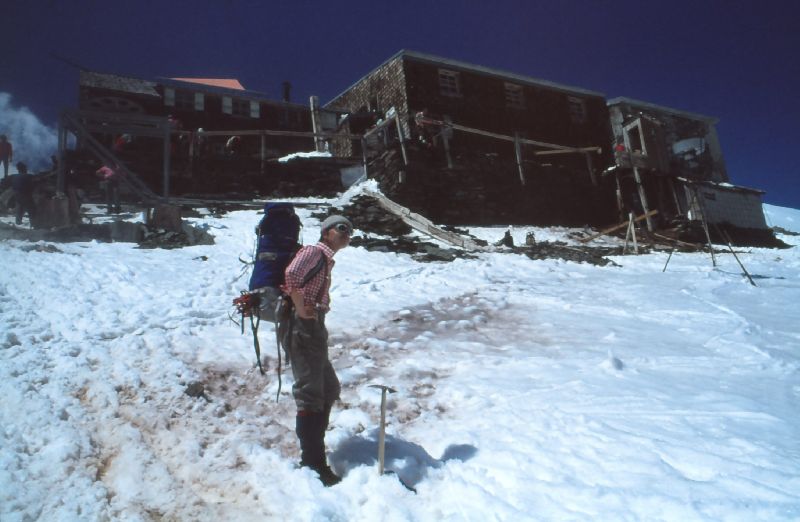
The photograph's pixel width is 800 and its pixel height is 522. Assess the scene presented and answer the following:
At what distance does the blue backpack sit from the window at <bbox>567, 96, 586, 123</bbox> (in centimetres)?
2647

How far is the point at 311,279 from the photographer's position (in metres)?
3.32

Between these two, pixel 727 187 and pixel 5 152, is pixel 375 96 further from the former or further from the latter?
pixel 727 187

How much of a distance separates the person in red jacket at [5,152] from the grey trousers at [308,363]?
55.7 feet

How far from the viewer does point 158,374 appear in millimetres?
4676

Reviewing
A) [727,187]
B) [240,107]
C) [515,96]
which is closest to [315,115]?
[240,107]

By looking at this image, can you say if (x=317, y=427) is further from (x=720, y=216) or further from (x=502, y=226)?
(x=720, y=216)

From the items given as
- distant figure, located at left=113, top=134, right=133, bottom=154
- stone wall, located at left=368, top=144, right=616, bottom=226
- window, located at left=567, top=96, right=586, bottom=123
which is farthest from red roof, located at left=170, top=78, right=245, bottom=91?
window, located at left=567, top=96, right=586, bottom=123

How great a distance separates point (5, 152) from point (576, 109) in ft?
89.2

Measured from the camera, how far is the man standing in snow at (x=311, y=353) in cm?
322

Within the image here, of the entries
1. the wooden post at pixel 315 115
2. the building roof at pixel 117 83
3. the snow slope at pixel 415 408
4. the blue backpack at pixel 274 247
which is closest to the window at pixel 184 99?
the building roof at pixel 117 83

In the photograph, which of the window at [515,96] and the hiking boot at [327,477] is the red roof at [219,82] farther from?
the hiking boot at [327,477]

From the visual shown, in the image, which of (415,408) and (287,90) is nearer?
(415,408)

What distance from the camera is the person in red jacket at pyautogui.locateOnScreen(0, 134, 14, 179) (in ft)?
48.3

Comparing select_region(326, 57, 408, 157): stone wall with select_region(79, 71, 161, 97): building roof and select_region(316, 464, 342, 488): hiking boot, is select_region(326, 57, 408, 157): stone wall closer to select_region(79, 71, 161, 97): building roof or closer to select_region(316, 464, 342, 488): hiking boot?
select_region(79, 71, 161, 97): building roof
